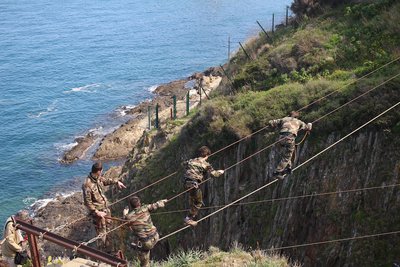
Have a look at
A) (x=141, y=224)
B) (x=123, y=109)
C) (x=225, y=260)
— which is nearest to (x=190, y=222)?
(x=225, y=260)

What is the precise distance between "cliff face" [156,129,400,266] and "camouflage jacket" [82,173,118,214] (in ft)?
24.0

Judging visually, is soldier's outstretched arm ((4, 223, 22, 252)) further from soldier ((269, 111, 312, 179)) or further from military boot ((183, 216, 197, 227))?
soldier ((269, 111, 312, 179))

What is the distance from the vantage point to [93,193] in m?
12.4

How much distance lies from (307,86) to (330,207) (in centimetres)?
653

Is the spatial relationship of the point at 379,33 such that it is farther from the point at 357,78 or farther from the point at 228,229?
the point at 228,229

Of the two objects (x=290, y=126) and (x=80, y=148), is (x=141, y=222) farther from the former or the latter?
(x=80, y=148)

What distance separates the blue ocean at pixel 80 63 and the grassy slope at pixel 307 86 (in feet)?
65.3

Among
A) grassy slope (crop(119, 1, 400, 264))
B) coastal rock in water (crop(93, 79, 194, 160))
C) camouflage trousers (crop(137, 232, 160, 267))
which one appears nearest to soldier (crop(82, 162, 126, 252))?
camouflage trousers (crop(137, 232, 160, 267))

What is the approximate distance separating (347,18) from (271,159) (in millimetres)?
12912

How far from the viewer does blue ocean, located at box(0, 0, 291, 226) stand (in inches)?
1762

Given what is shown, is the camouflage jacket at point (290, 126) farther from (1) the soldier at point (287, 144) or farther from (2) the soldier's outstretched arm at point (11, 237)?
(2) the soldier's outstretched arm at point (11, 237)

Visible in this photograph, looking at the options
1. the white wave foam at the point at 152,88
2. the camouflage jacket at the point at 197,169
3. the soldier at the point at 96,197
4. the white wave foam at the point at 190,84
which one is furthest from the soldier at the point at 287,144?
the white wave foam at the point at 152,88

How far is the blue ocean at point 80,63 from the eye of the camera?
4475 cm

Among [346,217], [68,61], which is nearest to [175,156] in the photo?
[346,217]
